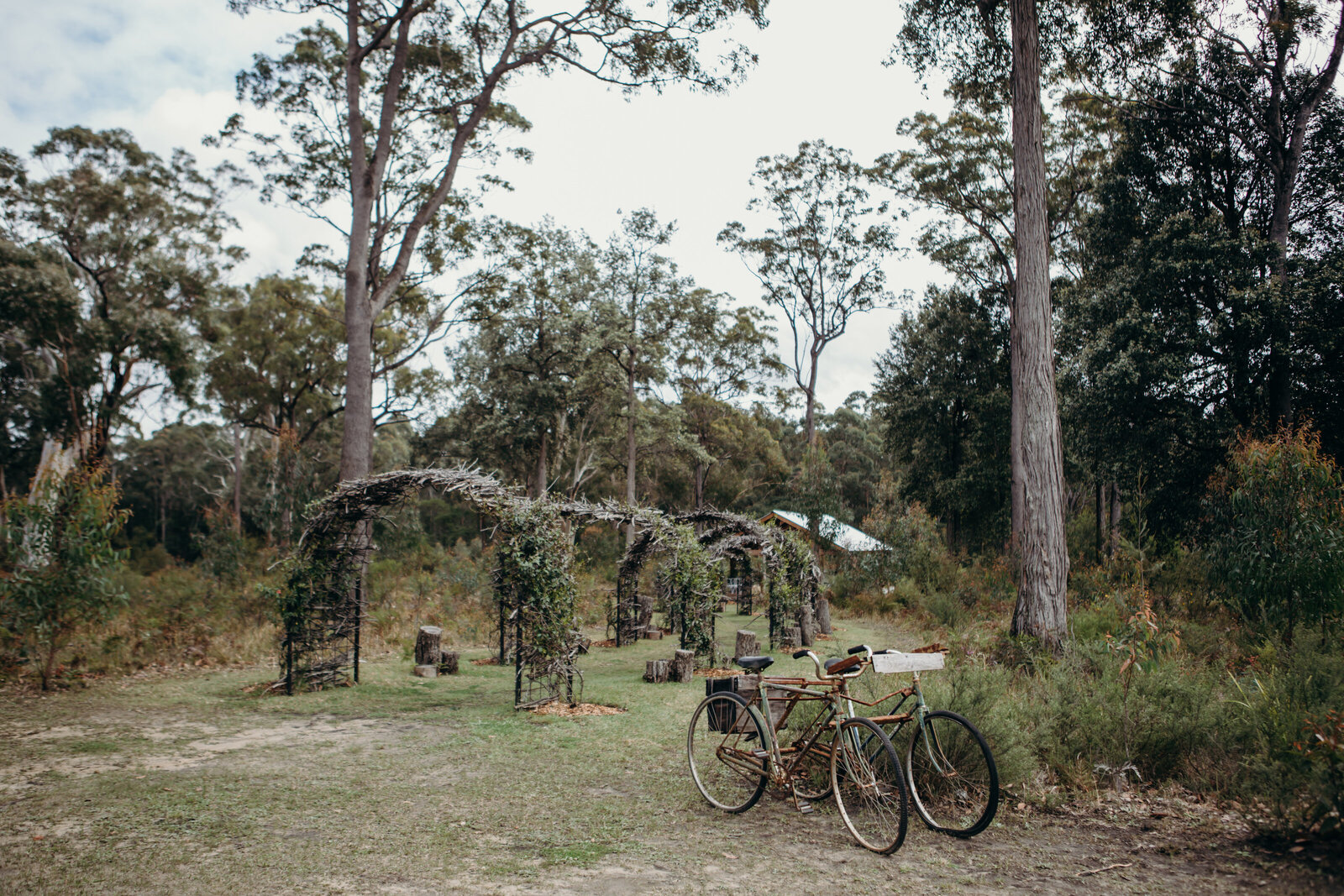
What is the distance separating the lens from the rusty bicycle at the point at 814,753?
13.5 feet

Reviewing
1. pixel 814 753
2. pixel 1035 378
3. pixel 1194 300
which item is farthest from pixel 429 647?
pixel 1194 300

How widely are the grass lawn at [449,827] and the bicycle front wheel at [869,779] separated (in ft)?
0.42

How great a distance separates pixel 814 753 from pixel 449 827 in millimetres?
2276

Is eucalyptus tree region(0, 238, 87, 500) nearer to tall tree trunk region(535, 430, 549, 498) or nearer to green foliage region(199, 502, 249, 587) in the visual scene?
green foliage region(199, 502, 249, 587)

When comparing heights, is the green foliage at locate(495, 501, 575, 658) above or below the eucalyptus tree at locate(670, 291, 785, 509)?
below

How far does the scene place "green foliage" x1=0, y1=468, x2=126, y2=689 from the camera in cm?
813

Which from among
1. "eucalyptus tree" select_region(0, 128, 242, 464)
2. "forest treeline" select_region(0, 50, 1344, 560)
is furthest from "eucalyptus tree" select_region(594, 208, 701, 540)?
"eucalyptus tree" select_region(0, 128, 242, 464)

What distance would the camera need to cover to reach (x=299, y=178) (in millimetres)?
17016

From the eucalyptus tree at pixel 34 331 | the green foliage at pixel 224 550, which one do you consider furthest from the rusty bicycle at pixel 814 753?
the eucalyptus tree at pixel 34 331

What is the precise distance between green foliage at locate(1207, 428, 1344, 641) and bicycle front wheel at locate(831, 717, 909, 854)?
6.19m

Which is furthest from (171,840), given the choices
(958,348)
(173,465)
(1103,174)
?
(173,465)

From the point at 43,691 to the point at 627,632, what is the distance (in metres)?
9.26

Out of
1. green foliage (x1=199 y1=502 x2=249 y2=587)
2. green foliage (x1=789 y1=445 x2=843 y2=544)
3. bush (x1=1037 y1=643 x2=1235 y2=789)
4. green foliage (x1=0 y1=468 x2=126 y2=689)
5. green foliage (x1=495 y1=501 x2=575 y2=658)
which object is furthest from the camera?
green foliage (x1=789 y1=445 x2=843 y2=544)

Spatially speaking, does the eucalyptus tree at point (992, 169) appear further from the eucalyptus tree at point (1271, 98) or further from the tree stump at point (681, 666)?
the tree stump at point (681, 666)
